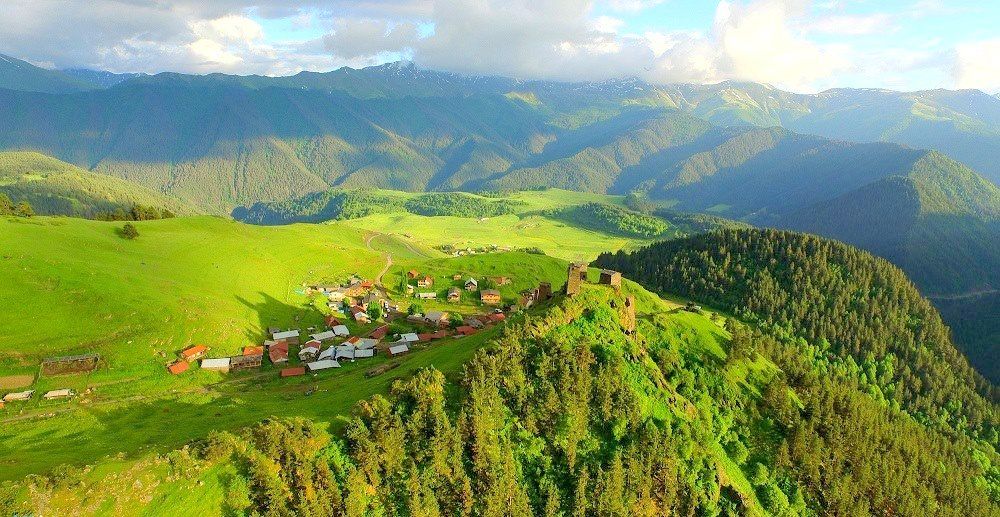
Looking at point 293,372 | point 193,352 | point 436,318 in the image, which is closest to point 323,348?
point 293,372

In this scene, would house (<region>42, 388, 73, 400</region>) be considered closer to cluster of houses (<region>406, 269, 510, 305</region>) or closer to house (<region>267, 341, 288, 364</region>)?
house (<region>267, 341, 288, 364</region>)

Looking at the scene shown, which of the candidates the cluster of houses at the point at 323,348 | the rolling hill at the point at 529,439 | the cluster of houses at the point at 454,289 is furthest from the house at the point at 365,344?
the cluster of houses at the point at 454,289

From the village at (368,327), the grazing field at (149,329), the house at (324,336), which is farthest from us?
the house at (324,336)

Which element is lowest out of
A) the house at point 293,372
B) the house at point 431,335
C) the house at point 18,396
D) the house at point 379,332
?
the house at point 293,372

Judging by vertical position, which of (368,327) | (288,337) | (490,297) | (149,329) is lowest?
(368,327)

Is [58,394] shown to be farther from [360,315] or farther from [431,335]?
[431,335]

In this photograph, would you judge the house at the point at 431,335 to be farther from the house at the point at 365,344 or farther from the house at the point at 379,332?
the house at the point at 365,344
